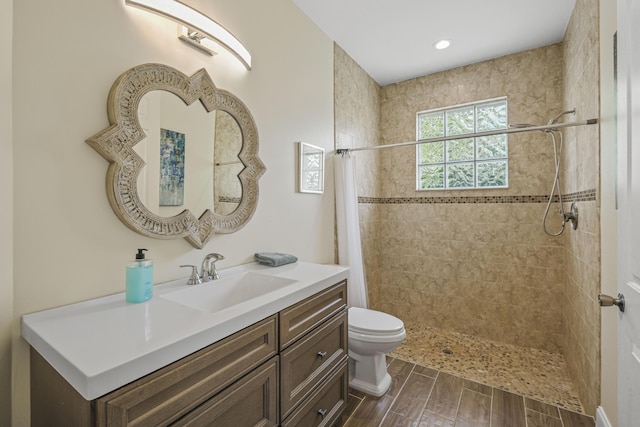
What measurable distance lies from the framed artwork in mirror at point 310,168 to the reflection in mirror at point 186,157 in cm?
55

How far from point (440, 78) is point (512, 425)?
299cm

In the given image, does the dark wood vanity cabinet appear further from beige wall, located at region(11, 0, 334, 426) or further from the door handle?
the door handle

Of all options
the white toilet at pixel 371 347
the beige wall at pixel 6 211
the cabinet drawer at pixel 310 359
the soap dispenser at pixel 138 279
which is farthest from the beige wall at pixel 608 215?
the beige wall at pixel 6 211

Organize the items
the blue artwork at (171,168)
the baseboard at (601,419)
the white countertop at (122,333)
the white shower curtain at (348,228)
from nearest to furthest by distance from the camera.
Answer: the white countertop at (122,333)
the blue artwork at (171,168)
the baseboard at (601,419)
the white shower curtain at (348,228)

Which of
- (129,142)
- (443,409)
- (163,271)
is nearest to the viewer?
(129,142)

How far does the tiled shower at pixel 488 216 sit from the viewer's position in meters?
2.11

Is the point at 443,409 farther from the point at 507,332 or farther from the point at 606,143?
the point at 606,143

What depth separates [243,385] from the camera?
1.03m

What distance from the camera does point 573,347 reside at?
215 cm

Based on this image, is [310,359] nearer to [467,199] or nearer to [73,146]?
[73,146]

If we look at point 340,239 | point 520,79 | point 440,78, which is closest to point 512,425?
point 340,239

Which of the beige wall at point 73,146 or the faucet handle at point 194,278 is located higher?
the beige wall at point 73,146

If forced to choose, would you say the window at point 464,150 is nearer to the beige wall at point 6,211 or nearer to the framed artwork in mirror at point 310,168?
the framed artwork in mirror at point 310,168

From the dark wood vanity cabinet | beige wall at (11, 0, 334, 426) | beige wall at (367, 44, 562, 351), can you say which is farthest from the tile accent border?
beige wall at (11, 0, 334, 426)
